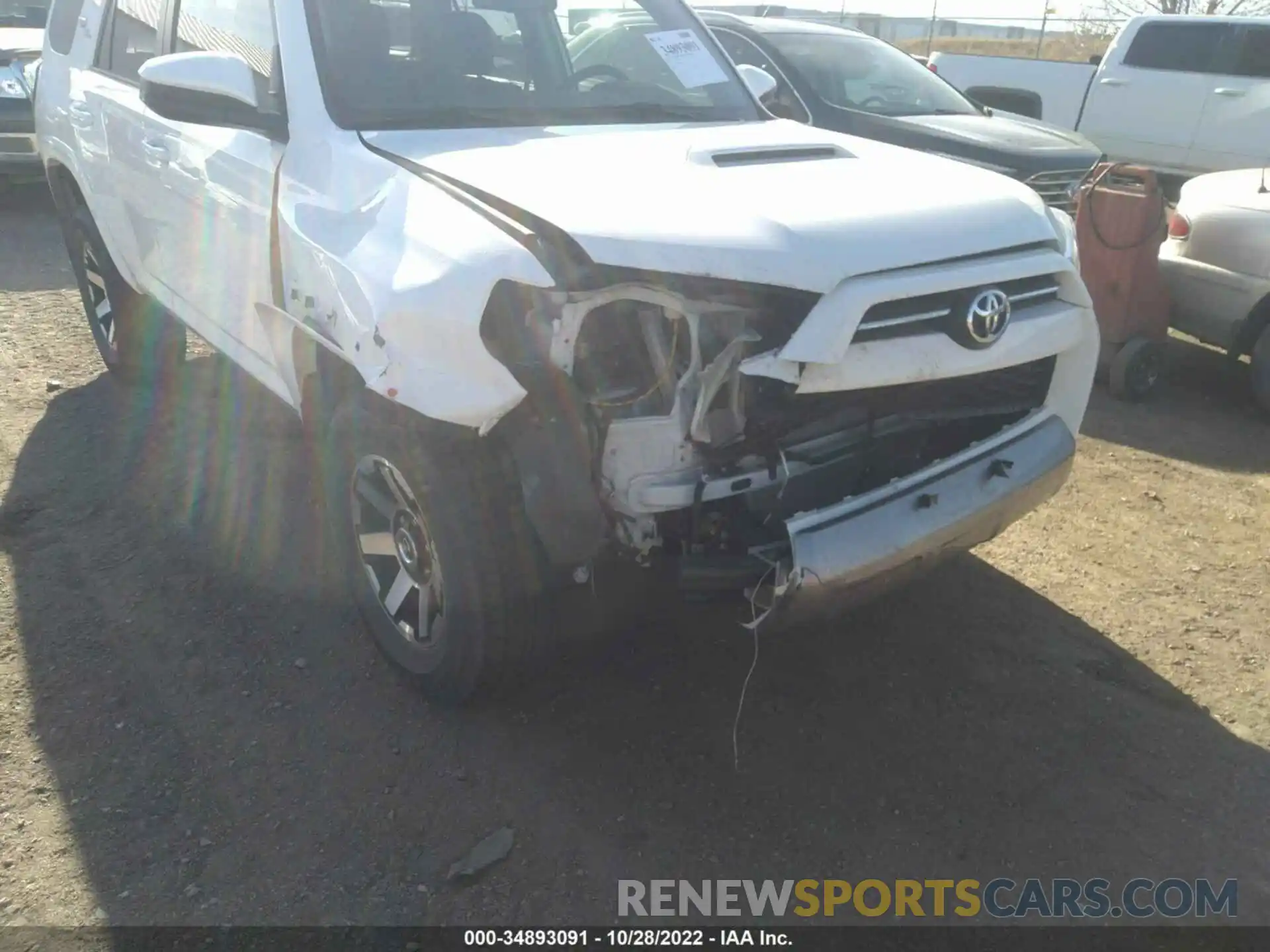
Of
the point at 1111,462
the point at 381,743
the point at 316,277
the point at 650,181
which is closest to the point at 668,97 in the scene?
the point at 650,181

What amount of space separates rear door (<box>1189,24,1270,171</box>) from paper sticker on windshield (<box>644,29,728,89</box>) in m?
7.95

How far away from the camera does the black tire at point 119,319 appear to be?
17.2 feet

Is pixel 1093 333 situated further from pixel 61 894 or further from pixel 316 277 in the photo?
pixel 61 894

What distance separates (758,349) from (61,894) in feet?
6.86

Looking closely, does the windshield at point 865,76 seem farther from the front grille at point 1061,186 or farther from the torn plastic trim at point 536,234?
the torn plastic trim at point 536,234

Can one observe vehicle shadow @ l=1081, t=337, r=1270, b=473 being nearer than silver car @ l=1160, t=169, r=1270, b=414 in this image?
Yes

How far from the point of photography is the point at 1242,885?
2617 mm

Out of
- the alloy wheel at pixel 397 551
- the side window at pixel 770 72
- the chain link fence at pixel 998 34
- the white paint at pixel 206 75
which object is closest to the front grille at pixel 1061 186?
the side window at pixel 770 72

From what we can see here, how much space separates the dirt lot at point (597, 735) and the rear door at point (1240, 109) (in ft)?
23.0

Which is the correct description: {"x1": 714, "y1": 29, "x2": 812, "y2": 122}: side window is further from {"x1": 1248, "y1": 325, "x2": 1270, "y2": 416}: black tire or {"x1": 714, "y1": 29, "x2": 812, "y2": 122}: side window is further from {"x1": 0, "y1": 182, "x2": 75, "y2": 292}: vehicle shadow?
{"x1": 0, "y1": 182, "x2": 75, "y2": 292}: vehicle shadow

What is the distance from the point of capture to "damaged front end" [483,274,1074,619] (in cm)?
251

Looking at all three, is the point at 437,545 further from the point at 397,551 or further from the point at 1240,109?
the point at 1240,109

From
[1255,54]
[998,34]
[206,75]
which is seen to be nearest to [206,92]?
[206,75]

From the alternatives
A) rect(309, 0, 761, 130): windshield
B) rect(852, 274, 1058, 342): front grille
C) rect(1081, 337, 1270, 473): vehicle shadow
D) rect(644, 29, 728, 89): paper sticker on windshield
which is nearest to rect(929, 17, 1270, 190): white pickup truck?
rect(1081, 337, 1270, 473): vehicle shadow
